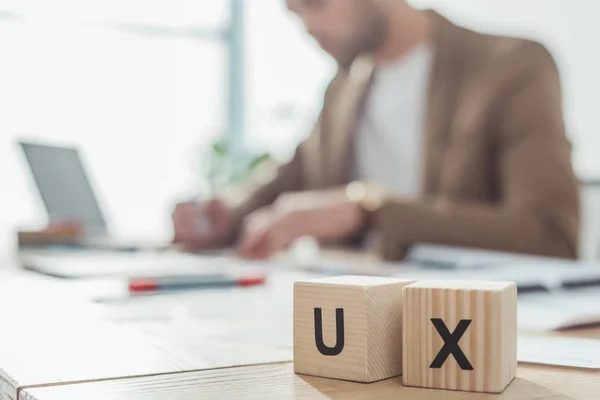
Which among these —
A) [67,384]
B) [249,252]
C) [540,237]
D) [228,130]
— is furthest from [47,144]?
[228,130]

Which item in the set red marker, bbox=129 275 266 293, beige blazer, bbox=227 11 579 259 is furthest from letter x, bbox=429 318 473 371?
beige blazer, bbox=227 11 579 259

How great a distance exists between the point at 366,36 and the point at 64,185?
0.93 meters

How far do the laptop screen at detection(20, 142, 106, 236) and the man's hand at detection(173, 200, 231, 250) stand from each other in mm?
338

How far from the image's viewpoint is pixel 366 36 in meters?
1.69

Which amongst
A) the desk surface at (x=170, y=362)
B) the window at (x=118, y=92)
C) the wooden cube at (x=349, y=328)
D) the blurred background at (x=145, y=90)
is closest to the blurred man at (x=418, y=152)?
the desk surface at (x=170, y=362)

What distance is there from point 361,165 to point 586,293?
115 centimetres

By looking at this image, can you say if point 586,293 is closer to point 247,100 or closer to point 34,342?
point 34,342

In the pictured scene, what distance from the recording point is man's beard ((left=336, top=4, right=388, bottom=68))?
1649 millimetres

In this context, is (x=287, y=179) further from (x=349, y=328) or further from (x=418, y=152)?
(x=349, y=328)

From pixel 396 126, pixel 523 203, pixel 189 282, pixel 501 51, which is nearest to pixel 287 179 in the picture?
pixel 396 126

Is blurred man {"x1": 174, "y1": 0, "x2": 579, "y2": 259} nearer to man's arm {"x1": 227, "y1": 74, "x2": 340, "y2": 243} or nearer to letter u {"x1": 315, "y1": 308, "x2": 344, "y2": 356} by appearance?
man's arm {"x1": 227, "y1": 74, "x2": 340, "y2": 243}

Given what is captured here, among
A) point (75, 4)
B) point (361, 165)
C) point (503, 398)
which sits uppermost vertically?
point (75, 4)

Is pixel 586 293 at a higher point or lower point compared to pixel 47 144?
lower

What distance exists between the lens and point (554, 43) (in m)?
2.82
